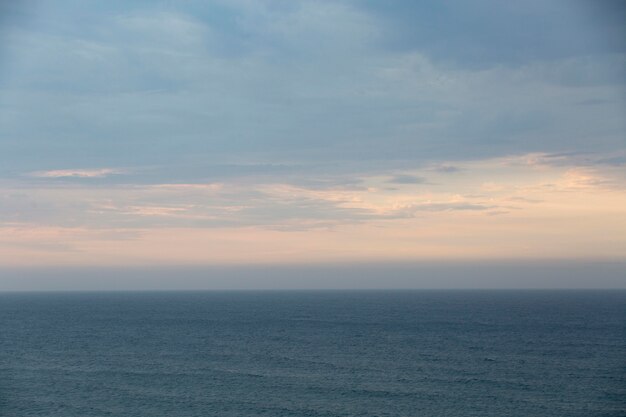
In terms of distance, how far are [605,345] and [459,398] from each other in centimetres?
4570

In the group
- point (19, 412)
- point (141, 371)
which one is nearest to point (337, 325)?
point (141, 371)

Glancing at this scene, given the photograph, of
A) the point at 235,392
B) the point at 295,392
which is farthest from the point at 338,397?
the point at 235,392

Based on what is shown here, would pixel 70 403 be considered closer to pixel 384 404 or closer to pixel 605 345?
pixel 384 404

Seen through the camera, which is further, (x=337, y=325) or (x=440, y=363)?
(x=337, y=325)

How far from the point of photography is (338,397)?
55.2 m

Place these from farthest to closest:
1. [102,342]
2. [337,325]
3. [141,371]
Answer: [337,325]
[102,342]
[141,371]

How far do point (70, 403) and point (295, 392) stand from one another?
20194mm

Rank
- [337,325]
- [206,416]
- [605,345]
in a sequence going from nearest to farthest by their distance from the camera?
[206,416]
[605,345]
[337,325]

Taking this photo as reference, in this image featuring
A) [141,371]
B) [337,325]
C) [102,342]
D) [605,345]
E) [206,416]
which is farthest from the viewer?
[337,325]

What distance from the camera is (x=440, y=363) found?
72.5m

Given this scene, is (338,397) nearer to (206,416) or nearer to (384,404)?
(384,404)

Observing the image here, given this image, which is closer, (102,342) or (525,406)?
(525,406)

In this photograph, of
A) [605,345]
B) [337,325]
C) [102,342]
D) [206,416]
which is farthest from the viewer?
[337,325]

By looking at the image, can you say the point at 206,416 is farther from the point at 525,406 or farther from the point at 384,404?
the point at 525,406
